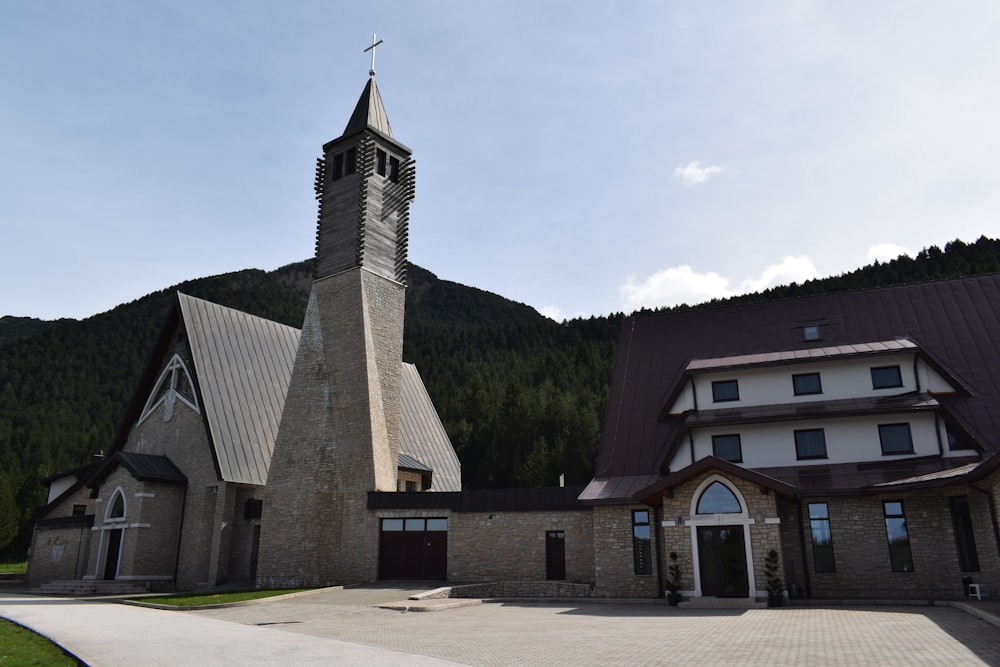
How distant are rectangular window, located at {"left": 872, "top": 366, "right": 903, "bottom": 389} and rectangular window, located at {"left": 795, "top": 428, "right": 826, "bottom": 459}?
251 cm

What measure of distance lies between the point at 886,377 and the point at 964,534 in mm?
5488

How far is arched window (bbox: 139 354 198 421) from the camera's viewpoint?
1345 inches

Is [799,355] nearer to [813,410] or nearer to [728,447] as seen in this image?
Result: [813,410]

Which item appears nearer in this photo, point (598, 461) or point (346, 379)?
point (598, 461)

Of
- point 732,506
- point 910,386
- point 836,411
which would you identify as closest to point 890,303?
point 910,386

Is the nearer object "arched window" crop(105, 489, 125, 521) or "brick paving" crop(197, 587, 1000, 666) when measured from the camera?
"brick paving" crop(197, 587, 1000, 666)

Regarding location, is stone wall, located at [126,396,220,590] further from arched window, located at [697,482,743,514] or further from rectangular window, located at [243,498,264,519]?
arched window, located at [697,482,743,514]

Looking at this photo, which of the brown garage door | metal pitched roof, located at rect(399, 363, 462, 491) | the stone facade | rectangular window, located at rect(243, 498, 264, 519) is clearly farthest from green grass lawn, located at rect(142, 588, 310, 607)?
metal pitched roof, located at rect(399, 363, 462, 491)

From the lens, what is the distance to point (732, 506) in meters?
20.9

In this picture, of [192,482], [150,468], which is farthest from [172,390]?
[192,482]

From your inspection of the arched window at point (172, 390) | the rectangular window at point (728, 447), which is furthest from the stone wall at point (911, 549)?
the arched window at point (172, 390)

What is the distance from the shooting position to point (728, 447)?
23.9m

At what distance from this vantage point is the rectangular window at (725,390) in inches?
973

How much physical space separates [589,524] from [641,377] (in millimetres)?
6305
